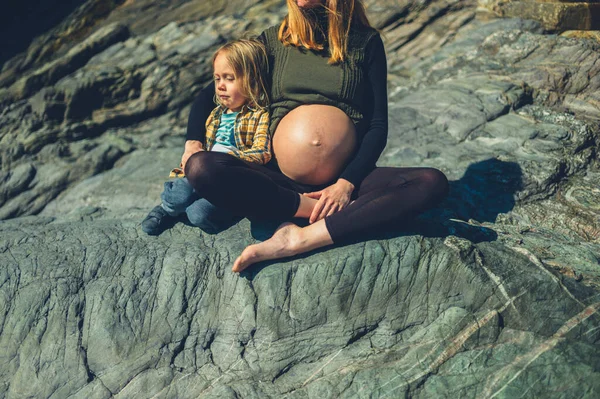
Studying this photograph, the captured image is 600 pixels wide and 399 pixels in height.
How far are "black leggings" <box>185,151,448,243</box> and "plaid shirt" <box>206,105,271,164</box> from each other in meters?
0.09

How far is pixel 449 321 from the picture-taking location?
2.86 meters

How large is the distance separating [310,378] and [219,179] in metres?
1.10

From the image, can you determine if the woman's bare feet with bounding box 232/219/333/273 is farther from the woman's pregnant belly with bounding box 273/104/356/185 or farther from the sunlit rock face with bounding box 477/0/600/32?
the sunlit rock face with bounding box 477/0/600/32

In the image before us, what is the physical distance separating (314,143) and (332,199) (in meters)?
0.32

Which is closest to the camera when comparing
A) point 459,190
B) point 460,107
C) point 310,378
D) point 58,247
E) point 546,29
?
point 310,378

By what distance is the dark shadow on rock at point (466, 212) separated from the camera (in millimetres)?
3098

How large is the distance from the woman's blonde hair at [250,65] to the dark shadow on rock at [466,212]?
0.75 meters

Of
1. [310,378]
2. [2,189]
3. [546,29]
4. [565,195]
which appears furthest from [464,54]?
[2,189]

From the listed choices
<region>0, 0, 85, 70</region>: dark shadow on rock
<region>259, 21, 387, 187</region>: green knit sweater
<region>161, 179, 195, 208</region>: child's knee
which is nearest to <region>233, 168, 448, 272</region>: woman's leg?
<region>259, 21, 387, 187</region>: green knit sweater

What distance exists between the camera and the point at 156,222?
3291 mm

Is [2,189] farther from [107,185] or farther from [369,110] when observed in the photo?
[369,110]

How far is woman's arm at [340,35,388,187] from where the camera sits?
318cm

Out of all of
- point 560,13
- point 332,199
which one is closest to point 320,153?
point 332,199

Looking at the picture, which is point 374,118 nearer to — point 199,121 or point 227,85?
point 227,85
